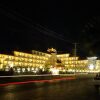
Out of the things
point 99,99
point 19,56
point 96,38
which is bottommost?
point 99,99

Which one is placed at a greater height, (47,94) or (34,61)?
(34,61)

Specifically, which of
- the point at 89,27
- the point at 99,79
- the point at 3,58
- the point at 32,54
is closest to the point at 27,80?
the point at 99,79

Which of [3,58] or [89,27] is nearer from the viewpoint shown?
[89,27]

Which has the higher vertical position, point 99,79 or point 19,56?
point 19,56

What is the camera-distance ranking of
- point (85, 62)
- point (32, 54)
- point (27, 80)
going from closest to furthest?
point (27, 80), point (32, 54), point (85, 62)

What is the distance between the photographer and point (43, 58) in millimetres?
161125

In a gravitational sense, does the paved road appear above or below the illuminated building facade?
below

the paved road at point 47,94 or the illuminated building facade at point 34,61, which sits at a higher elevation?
the illuminated building facade at point 34,61

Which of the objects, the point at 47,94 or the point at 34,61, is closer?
the point at 47,94

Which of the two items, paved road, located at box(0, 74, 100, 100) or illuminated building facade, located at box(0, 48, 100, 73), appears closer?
paved road, located at box(0, 74, 100, 100)

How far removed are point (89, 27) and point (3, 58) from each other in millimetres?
109625

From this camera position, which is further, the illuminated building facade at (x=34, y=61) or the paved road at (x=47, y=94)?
the illuminated building facade at (x=34, y=61)

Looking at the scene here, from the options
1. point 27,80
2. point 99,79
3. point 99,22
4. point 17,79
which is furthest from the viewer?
point 27,80

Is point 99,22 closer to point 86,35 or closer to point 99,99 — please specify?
point 86,35
